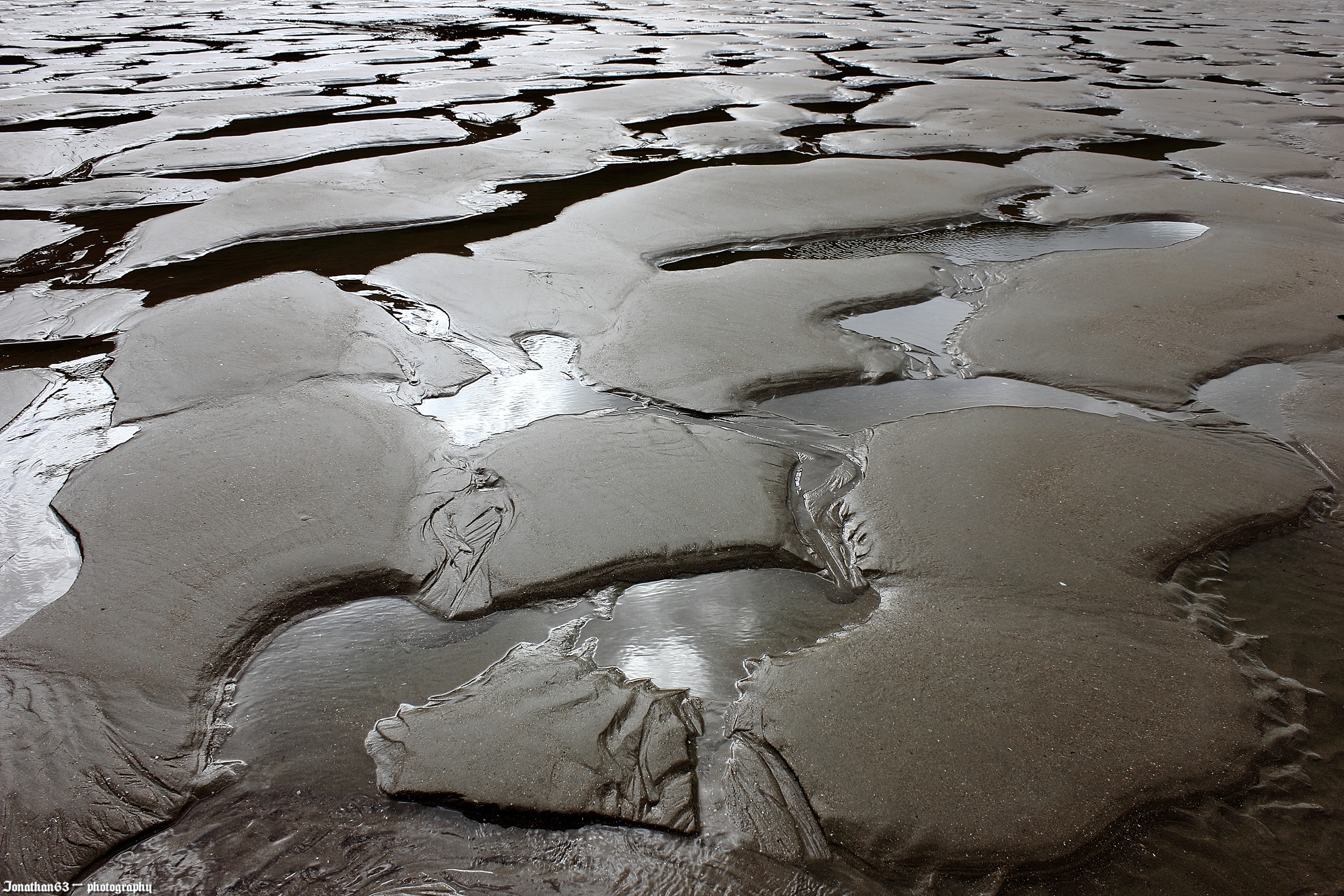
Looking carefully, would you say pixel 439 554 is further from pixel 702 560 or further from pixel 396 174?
pixel 396 174

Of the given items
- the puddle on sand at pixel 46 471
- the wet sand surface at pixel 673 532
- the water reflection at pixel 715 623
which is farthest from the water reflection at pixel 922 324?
the puddle on sand at pixel 46 471

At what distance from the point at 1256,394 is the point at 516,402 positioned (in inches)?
117

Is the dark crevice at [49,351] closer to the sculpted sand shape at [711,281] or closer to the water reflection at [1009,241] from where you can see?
the sculpted sand shape at [711,281]

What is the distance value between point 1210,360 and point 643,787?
3100mm

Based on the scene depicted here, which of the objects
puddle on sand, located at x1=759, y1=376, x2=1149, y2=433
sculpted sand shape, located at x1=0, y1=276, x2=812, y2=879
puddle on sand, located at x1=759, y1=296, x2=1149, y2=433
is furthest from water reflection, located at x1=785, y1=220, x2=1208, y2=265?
sculpted sand shape, located at x1=0, y1=276, x2=812, y2=879

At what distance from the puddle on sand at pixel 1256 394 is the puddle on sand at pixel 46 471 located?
13.1 ft

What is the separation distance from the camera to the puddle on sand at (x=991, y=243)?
14.9 ft

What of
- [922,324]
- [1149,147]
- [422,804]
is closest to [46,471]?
[422,804]

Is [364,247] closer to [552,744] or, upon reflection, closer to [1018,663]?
[552,744]

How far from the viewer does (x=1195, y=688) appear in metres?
1.94

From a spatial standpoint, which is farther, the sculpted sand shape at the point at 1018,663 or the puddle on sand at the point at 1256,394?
the puddle on sand at the point at 1256,394

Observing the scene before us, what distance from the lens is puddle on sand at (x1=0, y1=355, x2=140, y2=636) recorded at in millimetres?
2217

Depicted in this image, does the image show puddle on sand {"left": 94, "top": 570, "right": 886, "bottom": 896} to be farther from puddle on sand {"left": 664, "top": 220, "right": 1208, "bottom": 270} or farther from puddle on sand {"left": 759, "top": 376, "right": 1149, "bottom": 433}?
puddle on sand {"left": 664, "top": 220, "right": 1208, "bottom": 270}

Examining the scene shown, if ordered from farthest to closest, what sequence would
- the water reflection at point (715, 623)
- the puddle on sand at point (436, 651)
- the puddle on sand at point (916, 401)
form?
the puddle on sand at point (916, 401) < the water reflection at point (715, 623) < the puddle on sand at point (436, 651)
